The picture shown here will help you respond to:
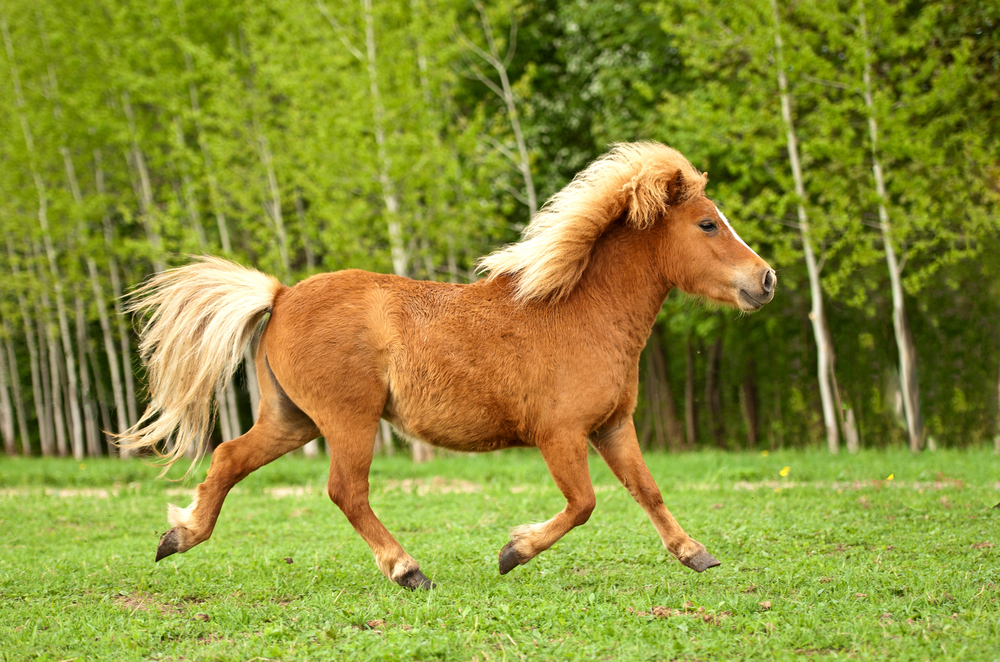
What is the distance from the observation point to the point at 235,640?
3.83 m

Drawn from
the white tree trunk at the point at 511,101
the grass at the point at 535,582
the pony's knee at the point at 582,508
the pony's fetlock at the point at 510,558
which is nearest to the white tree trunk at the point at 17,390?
the white tree trunk at the point at 511,101

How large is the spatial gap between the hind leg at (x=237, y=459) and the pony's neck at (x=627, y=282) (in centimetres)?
196

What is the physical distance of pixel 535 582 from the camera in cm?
497

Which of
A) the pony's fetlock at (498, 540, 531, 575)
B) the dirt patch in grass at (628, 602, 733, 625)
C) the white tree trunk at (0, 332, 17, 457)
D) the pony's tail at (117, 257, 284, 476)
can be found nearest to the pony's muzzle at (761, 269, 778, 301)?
the dirt patch in grass at (628, 602, 733, 625)

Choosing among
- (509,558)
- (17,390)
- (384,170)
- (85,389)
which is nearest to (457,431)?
(509,558)

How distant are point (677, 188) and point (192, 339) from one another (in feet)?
10.7

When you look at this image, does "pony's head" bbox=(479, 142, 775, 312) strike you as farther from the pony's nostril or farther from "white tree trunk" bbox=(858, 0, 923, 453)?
"white tree trunk" bbox=(858, 0, 923, 453)

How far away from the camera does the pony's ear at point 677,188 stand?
16.8 ft

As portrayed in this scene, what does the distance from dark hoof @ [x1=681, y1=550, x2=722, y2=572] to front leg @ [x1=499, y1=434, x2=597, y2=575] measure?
0.70 metres

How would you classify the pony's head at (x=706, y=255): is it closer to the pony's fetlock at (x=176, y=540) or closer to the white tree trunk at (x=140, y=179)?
the pony's fetlock at (x=176, y=540)

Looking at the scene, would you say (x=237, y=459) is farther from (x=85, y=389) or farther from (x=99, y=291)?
(x=85, y=389)

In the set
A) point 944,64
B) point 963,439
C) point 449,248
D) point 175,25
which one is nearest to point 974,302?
point 963,439

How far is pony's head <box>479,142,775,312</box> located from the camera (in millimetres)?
4977

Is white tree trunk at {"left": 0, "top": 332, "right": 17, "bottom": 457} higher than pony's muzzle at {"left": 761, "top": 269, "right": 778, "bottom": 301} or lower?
lower
